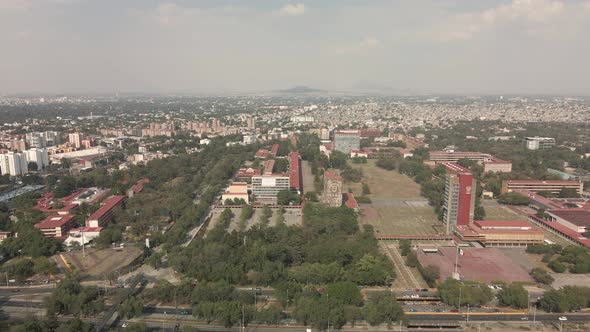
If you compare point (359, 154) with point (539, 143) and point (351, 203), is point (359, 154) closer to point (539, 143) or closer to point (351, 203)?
point (351, 203)

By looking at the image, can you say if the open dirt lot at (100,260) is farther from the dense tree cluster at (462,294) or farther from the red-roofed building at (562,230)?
the red-roofed building at (562,230)

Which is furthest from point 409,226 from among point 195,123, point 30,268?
point 195,123

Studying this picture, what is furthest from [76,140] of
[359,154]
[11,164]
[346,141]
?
[359,154]

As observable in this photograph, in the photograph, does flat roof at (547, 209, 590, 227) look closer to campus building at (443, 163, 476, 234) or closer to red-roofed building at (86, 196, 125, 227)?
campus building at (443, 163, 476, 234)

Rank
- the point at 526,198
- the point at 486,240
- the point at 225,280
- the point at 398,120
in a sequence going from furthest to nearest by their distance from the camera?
the point at 398,120 → the point at 526,198 → the point at 486,240 → the point at 225,280

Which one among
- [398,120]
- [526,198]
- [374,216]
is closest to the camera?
[374,216]

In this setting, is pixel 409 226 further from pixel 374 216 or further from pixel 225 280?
pixel 225 280


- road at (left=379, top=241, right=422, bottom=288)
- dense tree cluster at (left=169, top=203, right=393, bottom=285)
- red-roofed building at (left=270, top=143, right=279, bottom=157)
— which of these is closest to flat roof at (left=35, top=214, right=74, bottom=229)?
dense tree cluster at (left=169, top=203, right=393, bottom=285)
